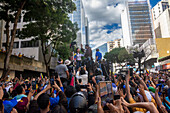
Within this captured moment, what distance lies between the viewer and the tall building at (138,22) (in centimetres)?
9144

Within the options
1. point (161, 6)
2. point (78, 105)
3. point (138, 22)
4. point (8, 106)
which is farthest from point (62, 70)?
point (161, 6)

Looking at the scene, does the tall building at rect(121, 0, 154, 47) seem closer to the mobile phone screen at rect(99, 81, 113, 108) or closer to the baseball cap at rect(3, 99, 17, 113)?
the mobile phone screen at rect(99, 81, 113, 108)

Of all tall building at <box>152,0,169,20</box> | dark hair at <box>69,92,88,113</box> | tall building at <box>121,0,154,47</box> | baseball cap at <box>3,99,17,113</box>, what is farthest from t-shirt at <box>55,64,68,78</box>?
tall building at <box>152,0,169,20</box>

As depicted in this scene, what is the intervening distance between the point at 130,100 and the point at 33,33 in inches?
601

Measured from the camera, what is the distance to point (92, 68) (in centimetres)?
1008

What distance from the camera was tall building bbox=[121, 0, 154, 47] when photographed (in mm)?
91438

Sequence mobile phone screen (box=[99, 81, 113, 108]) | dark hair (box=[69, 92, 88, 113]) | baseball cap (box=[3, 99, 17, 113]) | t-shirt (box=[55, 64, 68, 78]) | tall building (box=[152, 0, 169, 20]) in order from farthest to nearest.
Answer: tall building (box=[152, 0, 169, 20]) < t-shirt (box=[55, 64, 68, 78]) < baseball cap (box=[3, 99, 17, 113]) < mobile phone screen (box=[99, 81, 113, 108]) < dark hair (box=[69, 92, 88, 113])

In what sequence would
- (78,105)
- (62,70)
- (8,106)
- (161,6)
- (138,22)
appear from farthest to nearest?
(138,22)
(161,6)
(62,70)
(8,106)
(78,105)

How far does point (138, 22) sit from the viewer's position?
94.0 m

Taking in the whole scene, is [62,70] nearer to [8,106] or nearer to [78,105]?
[8,106]

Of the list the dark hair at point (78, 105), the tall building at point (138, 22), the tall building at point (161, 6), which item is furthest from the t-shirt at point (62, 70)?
the tall building at point (161, 6)

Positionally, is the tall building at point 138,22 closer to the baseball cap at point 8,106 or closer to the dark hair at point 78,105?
the baseball cap at point 8,106

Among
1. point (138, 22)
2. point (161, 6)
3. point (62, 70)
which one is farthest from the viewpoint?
point (138, 22)

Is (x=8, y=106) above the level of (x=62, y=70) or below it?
below
